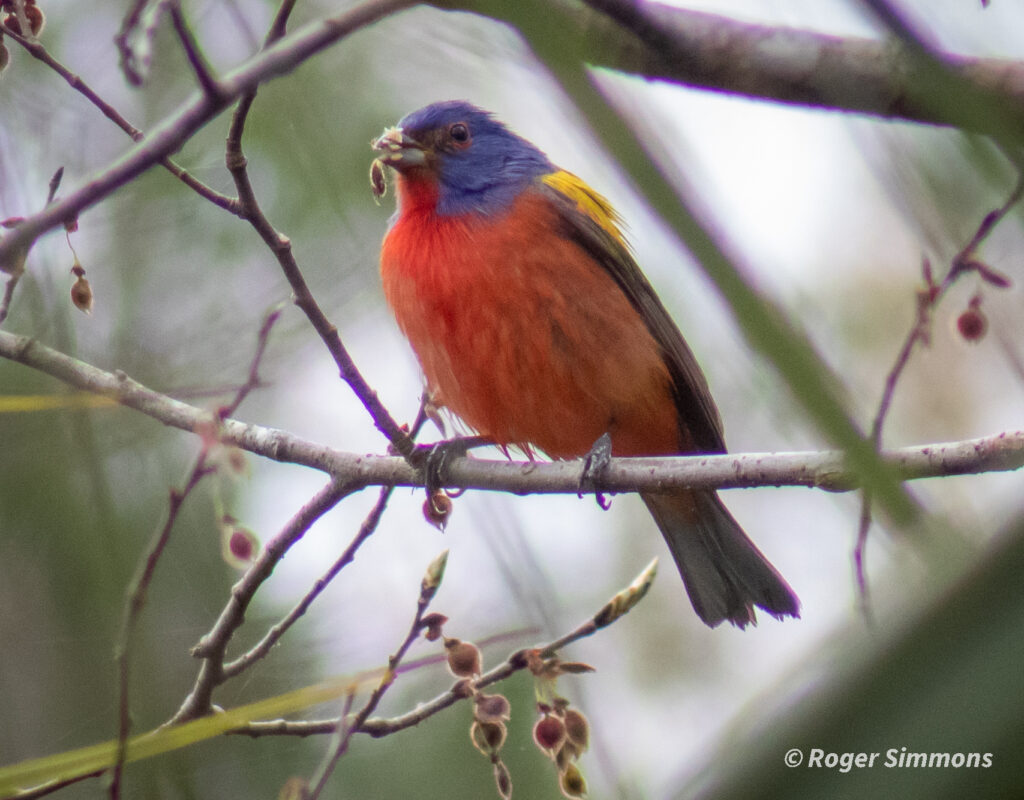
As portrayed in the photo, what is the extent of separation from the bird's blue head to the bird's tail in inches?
57.1

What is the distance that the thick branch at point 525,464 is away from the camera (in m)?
2.17

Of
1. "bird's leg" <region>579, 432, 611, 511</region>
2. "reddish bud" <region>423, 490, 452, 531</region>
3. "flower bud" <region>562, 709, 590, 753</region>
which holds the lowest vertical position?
"flower bud" <region>562, 709, 590, 753</region>

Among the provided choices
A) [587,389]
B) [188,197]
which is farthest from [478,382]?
[188,197]

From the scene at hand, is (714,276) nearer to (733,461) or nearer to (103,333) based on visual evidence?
(733,461)

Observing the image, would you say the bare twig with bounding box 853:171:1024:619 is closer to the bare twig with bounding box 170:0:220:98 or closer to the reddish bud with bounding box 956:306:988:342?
the reddish bud with bounding box 956:306:988:342

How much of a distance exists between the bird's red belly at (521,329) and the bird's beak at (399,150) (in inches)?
9.3

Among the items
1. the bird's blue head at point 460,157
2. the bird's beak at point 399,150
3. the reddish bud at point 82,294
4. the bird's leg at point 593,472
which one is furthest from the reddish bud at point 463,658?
the bird's beak at point 399,150

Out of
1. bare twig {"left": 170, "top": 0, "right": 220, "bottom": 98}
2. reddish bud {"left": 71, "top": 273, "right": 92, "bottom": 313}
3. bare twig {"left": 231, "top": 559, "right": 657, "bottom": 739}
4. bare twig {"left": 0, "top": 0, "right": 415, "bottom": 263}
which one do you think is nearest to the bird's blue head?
reddish bud {"left": 71, "top": 273, "right": 92, "bottom": 313}

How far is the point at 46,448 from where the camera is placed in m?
4.09

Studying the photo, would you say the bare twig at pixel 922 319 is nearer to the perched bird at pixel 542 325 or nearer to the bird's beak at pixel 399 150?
the perched bird at pixel 542 325

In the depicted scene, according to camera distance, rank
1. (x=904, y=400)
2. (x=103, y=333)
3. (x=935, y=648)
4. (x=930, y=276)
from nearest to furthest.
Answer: (x=935, y=648) < (x=930, y=276) < (x=103, y=333) < (x=904, y=400)

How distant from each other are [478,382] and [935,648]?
3.62 metres

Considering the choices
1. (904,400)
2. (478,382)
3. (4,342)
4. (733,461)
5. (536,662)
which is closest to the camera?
(536,662)

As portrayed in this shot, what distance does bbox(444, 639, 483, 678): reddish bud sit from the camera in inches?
97.7
